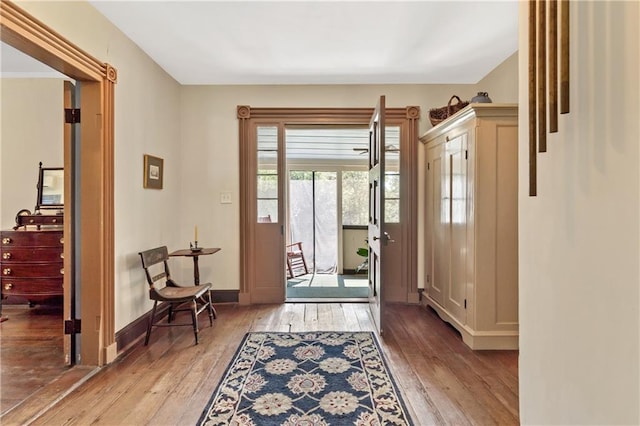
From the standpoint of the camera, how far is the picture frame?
2.85 metres

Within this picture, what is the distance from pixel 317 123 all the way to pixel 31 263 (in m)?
3.37

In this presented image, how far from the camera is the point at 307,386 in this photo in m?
2.01

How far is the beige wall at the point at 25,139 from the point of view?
11.6 feet

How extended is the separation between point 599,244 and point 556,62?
571mm

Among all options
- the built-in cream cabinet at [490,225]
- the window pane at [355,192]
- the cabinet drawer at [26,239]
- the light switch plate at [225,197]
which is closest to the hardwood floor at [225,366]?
the built-in cream cabinet at [490,225]

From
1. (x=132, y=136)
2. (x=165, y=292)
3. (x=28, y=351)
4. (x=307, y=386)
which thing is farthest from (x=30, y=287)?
(x=307, y=386)

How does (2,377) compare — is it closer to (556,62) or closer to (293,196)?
(556,62)

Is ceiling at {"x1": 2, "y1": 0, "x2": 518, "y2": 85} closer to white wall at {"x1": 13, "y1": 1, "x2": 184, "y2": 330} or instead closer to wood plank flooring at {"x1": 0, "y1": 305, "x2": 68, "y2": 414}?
white wall at {"x1": 13, "y1": 1, "x2": 184, "y2": 330}

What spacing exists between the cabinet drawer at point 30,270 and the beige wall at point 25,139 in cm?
57

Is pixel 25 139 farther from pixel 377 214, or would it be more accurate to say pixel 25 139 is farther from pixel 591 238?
pixel 591 238

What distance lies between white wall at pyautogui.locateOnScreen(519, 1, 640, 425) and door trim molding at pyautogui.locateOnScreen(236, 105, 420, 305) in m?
2.44

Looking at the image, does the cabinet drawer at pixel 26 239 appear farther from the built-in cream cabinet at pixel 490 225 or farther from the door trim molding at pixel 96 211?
the built-in cream cabinet at pixel 490 225

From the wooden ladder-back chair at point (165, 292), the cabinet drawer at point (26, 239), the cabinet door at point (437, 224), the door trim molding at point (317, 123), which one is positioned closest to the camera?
the wooden ladder-back chair at point (165, 292)

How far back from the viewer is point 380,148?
9.25ft
